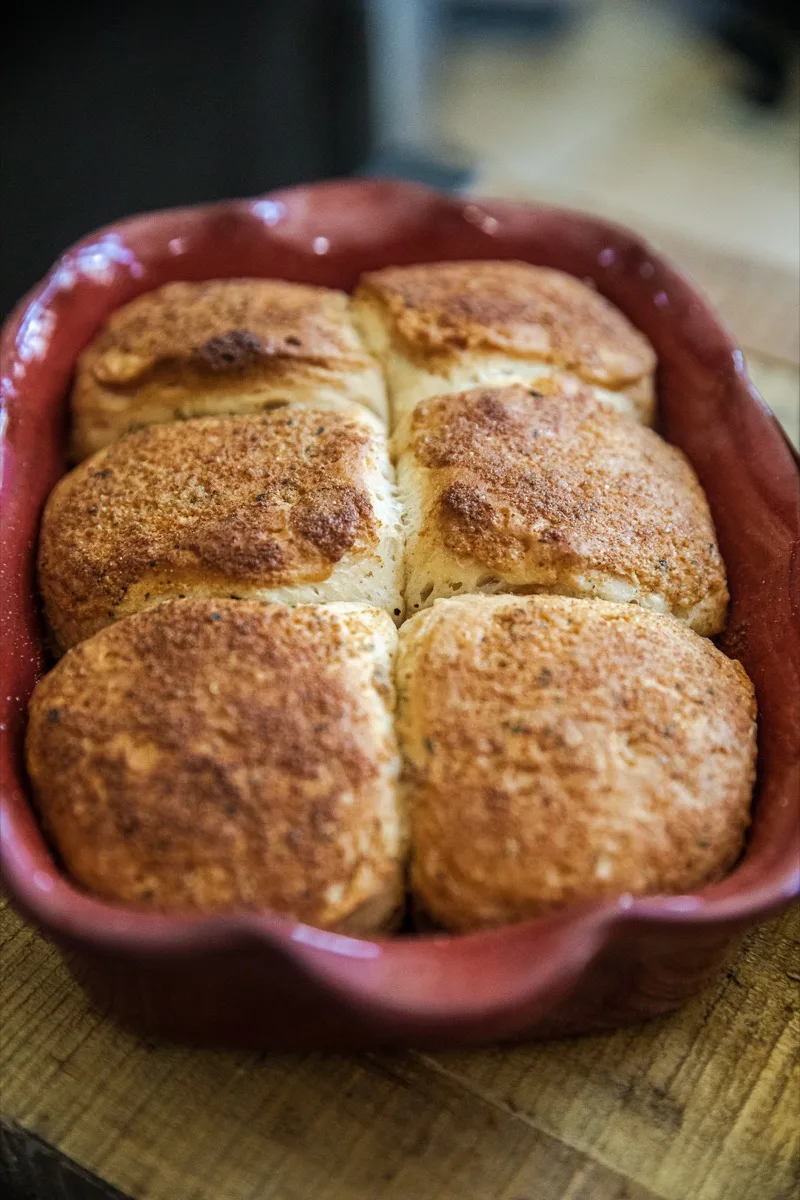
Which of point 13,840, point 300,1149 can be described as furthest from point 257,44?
point 300,1149

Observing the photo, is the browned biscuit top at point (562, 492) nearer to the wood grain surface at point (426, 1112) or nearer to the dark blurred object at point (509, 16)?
the wood grain surface at point (426, 1112)

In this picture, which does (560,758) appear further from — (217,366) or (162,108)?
(162,108)

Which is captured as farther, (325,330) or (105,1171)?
(325,330)

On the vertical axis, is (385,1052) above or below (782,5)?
below

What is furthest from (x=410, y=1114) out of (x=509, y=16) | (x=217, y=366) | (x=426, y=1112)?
(x=509, y=16)

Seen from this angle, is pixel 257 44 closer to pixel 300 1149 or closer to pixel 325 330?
pixel 325 330

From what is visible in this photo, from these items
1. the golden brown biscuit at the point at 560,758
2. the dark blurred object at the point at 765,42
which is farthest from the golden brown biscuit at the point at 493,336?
the dark blurred object at the point at 765,42

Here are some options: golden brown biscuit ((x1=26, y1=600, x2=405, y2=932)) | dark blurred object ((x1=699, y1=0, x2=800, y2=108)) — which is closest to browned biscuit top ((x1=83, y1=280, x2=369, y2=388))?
golden brown biscuit ((x1=26, y1=600, x2=405, y2=932))

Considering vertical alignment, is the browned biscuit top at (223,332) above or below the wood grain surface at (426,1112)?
above

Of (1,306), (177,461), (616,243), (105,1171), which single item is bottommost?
(105,1171)

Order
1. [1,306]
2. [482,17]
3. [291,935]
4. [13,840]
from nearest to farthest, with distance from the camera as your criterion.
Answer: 1. [291,935]
2. [13,840]
3. [1,306]
4. [482,17]
